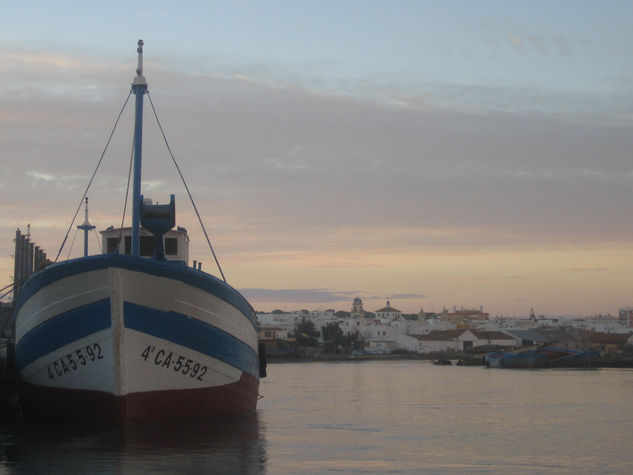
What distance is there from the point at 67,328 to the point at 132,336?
166 centimetres

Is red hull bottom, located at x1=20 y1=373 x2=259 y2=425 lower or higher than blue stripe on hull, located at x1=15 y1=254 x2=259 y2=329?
lower

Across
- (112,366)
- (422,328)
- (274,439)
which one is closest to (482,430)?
(274,439)

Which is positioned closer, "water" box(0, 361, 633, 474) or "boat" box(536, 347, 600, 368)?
"water" box(0, 361, 633, 474)

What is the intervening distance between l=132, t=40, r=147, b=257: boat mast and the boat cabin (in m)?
2.68

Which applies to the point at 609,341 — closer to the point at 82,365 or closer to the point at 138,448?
the point at 82,365

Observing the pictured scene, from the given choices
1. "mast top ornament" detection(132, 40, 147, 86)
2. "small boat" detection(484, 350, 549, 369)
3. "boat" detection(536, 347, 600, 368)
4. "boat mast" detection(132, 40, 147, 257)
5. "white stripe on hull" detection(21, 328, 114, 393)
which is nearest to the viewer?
"white stripe on hull" detection(21, 328, 114, 393)

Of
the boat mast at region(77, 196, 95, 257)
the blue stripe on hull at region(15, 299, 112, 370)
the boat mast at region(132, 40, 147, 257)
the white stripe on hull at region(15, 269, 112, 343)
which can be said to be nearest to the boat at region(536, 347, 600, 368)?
the boat mast at region(77, 196, 95, 257)

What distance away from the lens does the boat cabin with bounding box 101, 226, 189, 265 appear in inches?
932

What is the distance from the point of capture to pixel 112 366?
18891 mm

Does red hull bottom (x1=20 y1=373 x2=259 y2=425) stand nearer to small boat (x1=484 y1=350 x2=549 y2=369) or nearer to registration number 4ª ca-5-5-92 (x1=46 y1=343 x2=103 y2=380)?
registration number 4ª ca-5-5-92 (x1=46 y1=343 x2=103 y2=380)

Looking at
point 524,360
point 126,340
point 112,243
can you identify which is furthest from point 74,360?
point 524,360

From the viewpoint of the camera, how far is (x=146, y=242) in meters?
23.7

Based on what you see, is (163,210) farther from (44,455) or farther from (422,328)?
(422,328)

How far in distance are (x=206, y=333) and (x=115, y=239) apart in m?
5.62
